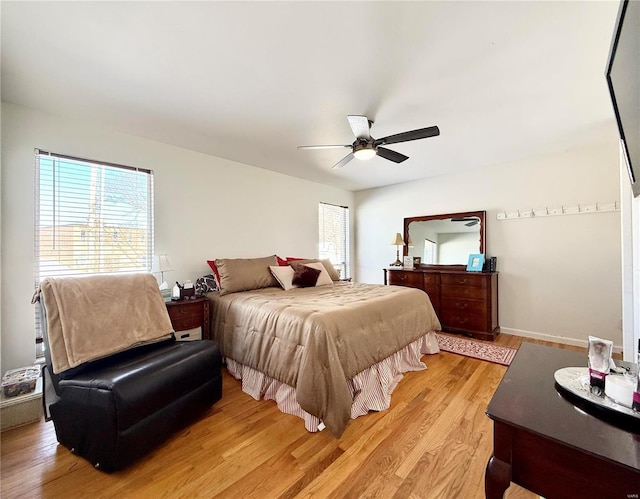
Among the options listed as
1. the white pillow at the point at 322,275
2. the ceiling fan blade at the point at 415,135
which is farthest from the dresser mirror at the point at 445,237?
the ceiling fan blade at the point at 415,135

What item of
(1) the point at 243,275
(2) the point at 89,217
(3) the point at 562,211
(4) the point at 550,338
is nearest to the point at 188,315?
(1) the point at 243,275

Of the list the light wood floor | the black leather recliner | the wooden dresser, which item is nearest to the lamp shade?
the wooden dresser

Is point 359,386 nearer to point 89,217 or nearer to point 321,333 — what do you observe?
point 321,333

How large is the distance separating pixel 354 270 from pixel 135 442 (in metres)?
4.44

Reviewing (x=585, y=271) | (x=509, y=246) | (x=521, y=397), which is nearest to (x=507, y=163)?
(x=509, y=246)

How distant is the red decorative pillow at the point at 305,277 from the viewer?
3.28m

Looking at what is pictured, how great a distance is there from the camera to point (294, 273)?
3336mm

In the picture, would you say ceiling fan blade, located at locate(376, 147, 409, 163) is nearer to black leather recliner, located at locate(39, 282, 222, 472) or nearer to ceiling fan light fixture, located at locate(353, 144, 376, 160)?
ceiling fan light fixture, located at locate(353, 144, 376, 160)

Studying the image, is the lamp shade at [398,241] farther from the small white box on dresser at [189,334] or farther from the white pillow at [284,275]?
the small white box on dresser at [189,334]

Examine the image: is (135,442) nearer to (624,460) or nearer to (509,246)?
(624,460)

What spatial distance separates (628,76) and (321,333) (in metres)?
1.85

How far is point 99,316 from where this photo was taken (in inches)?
72.1

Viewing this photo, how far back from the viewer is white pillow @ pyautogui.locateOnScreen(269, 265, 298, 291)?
3.19m

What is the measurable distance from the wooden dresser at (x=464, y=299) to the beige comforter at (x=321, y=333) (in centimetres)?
98
